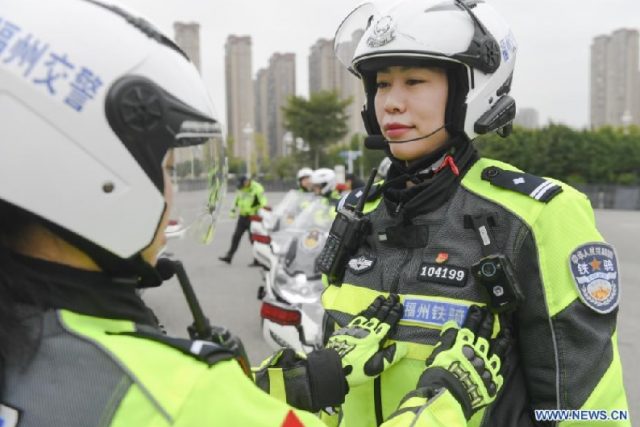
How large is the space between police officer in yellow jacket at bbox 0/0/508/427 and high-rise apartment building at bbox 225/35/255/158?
192 ft

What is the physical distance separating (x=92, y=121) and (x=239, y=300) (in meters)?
7.30

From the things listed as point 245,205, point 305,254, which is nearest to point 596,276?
point 305,254

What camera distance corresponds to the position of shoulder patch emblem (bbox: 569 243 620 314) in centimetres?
156

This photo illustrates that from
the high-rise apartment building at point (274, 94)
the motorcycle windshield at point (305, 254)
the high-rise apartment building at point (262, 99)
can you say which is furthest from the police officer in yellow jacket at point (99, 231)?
the high-rise apartment building at point (262, 99)

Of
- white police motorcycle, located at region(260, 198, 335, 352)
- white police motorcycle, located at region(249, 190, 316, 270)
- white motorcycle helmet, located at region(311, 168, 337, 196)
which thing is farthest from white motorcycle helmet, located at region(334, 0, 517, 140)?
white motorcycle helmet, located at region(311, 168, 337, 196)

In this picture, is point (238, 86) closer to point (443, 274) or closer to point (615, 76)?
point (615, 76)

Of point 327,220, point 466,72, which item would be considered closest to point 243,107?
point 327,220

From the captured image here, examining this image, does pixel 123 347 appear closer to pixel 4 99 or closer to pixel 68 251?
pixel 68 251

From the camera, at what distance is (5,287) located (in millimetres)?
1009

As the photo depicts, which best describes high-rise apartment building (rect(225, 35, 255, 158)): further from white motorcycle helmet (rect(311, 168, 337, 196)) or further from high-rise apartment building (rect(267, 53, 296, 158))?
white motorcycle helmet (rect(311, 168, 337, 196))

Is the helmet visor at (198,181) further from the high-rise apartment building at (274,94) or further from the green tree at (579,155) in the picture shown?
the high-rise apartment building at (274,94)

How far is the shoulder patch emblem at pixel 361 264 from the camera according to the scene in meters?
1.87

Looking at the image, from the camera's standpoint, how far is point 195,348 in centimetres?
102

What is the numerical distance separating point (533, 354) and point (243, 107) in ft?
218
